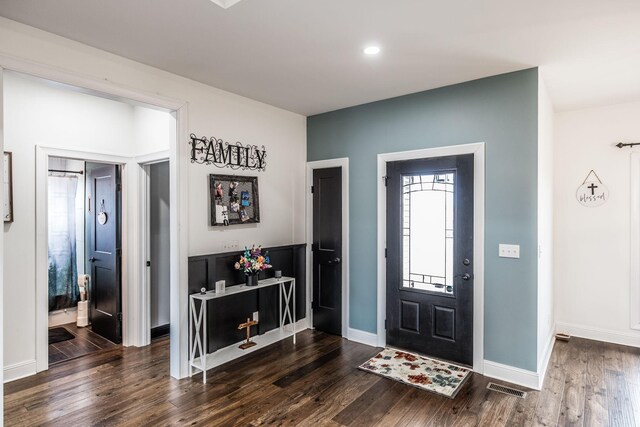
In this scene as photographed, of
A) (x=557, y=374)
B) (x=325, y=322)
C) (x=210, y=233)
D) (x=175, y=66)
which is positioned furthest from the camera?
(x=325, y=322)

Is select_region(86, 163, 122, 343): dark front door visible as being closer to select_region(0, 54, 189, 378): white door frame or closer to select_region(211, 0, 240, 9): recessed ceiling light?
select_region(0, 54, 189, 378): white door frame

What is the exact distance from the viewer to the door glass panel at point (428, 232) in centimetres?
360

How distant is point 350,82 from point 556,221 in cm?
313

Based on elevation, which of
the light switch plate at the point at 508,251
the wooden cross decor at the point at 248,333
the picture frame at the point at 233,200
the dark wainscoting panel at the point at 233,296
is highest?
the picture frame at the point at 233,200

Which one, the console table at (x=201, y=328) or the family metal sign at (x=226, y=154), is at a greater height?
the family metal sign at (x=226, y=154)

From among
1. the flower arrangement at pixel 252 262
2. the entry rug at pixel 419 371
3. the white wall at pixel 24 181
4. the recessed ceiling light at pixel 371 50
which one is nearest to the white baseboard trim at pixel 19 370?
the white wall at pixel 24 181

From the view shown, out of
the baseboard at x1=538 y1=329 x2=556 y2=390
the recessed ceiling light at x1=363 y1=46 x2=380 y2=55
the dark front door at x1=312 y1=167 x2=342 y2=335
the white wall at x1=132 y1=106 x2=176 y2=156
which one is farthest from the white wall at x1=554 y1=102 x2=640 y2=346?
the white wall at x1=132 y1=106 x2=176 y2=156

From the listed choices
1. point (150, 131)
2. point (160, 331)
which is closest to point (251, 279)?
point (160, 331)

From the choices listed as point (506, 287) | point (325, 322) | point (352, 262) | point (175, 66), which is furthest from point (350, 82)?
point (325, 322)

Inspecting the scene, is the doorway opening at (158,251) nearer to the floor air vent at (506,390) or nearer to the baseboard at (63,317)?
the baseboard at (63,317)

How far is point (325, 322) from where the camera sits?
14.9 ft

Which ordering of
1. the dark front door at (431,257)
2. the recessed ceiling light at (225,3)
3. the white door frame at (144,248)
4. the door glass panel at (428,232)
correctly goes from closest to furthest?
1. the recessed ceiling light at (225,3)
2. the dark front door at (431,257)
3. the door glass panel at (428,232)
4. the white door frame at (144,248)

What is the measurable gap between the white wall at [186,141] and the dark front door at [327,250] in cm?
25

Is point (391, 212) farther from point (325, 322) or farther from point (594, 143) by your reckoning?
point (594, 143)
